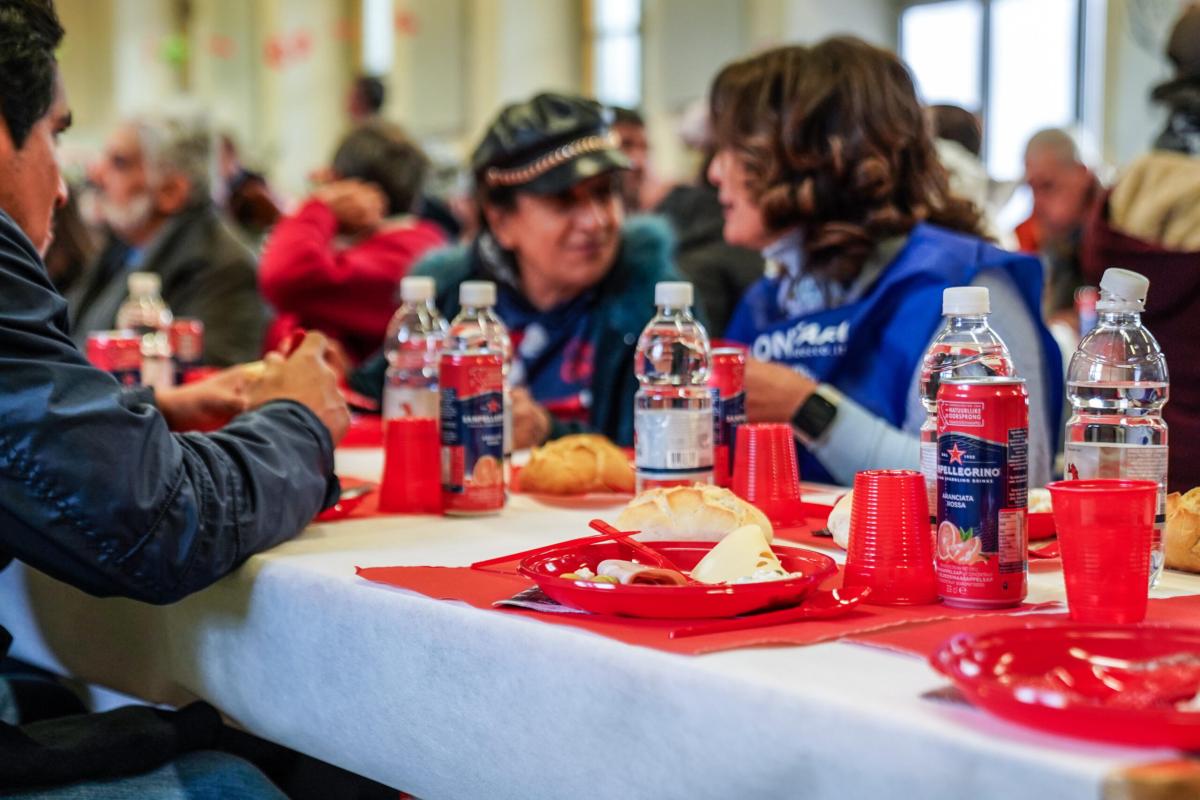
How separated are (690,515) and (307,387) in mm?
571

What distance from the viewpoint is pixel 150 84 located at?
1376cm

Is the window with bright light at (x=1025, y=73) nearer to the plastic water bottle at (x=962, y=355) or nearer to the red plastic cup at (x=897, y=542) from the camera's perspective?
the plastic water bottle at (x=962, y=355)

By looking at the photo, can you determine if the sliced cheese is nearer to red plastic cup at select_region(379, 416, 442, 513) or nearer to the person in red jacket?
red plastic cup at select_region(379, 416, 442, 513)

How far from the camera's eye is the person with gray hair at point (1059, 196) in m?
4.57

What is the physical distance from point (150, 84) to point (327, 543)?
13568 mm

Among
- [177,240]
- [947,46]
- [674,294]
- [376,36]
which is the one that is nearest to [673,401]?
[674,294]

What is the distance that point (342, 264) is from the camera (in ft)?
11.7

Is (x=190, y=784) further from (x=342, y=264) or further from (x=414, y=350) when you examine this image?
(x=342, y=264)

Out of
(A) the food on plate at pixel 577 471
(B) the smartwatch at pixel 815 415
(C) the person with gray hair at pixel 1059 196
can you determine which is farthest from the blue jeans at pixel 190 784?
(C) the person with gray hair at pixel 1059 196

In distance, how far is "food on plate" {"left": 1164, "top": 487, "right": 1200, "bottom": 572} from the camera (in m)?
1.25

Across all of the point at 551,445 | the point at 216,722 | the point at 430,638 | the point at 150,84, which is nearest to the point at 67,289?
the point at 551,445

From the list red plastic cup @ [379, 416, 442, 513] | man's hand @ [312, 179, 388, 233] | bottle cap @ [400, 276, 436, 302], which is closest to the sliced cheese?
red plastic cup @ [379, 416, 442, 513]

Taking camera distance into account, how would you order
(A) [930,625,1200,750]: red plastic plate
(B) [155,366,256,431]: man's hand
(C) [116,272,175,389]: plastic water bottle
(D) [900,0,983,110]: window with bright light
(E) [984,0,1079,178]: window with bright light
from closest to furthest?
(A) [930,625,1200,750]: red plastic plate < (B) [155,366,256,431]: man's hand < (C) [116,272,175,389]: plastic water bottle < (E) [984,0,1079,178]: window with bright light < (D) [900,0,983,110]: window with bright light

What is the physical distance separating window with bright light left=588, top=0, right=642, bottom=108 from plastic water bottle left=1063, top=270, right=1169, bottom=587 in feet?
27.3
